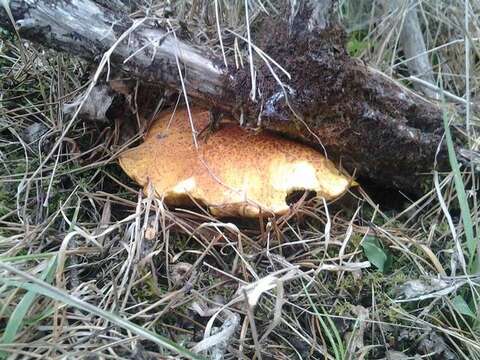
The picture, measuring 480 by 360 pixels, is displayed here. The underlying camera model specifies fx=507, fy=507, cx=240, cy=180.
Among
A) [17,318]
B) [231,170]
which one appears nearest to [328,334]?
[231,170]

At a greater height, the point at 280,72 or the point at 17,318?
the point at 280,72

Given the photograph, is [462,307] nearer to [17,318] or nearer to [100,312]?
[100,312]

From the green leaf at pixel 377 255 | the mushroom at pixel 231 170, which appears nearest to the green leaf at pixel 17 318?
the mushroom at pixel 231 170

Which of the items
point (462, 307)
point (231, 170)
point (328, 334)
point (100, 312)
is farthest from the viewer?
point (231, 170)

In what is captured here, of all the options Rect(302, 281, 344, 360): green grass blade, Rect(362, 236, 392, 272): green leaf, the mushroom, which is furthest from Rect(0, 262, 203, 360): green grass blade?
Rect(362, 236, 392, 272): green leaf

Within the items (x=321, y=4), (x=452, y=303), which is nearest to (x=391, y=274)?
(x=452, y=303)
